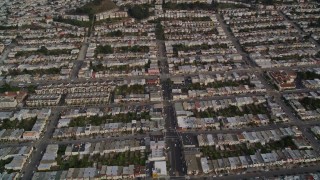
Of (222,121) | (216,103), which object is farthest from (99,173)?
(216,103)

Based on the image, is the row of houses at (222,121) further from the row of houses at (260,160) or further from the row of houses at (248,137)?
the row of houses at (260,160)

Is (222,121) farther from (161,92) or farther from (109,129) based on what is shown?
(109,129)

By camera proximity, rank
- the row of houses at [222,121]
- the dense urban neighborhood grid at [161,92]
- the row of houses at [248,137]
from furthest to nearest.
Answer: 1. the row of houses at [222,121]
2. the row of houses at [248,137]
3. the dense urban neighborhood grid at [161,92]

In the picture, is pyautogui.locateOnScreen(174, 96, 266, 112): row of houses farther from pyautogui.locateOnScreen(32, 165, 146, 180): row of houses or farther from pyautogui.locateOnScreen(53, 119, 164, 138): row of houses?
pyautogui.locateOnScreen(32, 165, 146, 180): row of houses

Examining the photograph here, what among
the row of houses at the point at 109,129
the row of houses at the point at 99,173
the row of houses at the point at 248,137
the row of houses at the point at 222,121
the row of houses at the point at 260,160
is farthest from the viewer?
Result: the row of houses at the point at 222,121

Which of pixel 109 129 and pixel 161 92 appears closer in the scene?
pixel 109 129

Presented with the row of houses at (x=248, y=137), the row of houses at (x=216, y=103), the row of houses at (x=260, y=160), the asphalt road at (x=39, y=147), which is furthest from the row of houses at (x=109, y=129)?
the row of houses at (x=260, y=160)

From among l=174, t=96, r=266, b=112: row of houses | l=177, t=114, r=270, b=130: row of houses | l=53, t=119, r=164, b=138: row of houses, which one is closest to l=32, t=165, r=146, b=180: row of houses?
l=53, t=119, r=164, b=138: row of houses

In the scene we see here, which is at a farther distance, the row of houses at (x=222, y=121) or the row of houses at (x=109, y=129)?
the row of houses at (x=222, y=121)

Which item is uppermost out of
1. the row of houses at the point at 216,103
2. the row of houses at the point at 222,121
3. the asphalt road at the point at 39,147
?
the row of houses at the point at 216,103

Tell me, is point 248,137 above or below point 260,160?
above
